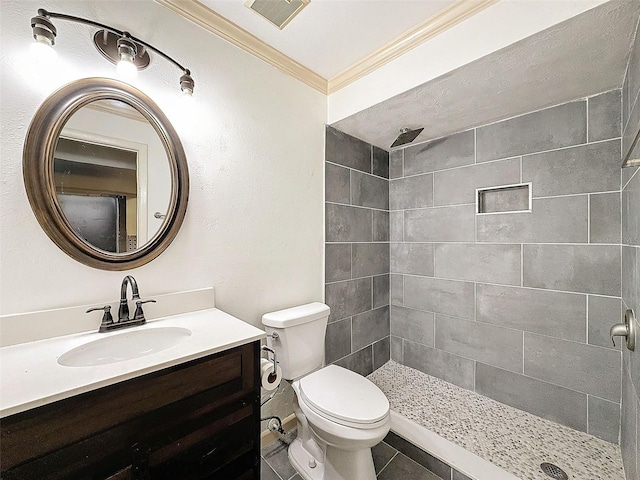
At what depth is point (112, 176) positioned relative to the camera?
1.19 m

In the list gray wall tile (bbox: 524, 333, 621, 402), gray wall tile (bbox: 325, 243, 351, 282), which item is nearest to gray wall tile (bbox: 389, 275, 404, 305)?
gray wall tile (bbox: 325, 243, 351, 282)

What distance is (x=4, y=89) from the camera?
0.95 m

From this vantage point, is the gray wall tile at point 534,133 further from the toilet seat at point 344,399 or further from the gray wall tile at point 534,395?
the toilet seat at point 344,399

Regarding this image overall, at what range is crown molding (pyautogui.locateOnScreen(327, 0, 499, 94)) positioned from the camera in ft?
4.27

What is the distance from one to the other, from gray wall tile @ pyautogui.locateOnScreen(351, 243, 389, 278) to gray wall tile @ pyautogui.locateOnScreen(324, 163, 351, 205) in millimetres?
408

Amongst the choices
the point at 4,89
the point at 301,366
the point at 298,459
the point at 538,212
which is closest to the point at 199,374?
the point at 301,366

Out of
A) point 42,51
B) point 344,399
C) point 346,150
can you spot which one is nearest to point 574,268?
point 344,399

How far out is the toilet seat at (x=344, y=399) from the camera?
121 centimetres

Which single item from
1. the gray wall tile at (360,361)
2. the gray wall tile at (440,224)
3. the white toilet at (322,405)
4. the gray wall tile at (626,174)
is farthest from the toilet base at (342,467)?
the gray wall tile at (626,174)

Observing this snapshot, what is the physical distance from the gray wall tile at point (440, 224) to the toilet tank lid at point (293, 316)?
117 centimetres

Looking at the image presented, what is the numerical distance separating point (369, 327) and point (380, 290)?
1.13 ft

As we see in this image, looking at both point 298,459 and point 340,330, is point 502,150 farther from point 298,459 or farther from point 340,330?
point 298,459

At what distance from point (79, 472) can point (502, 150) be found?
262cm

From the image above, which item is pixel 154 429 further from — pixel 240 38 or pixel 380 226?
pixel 380 226
